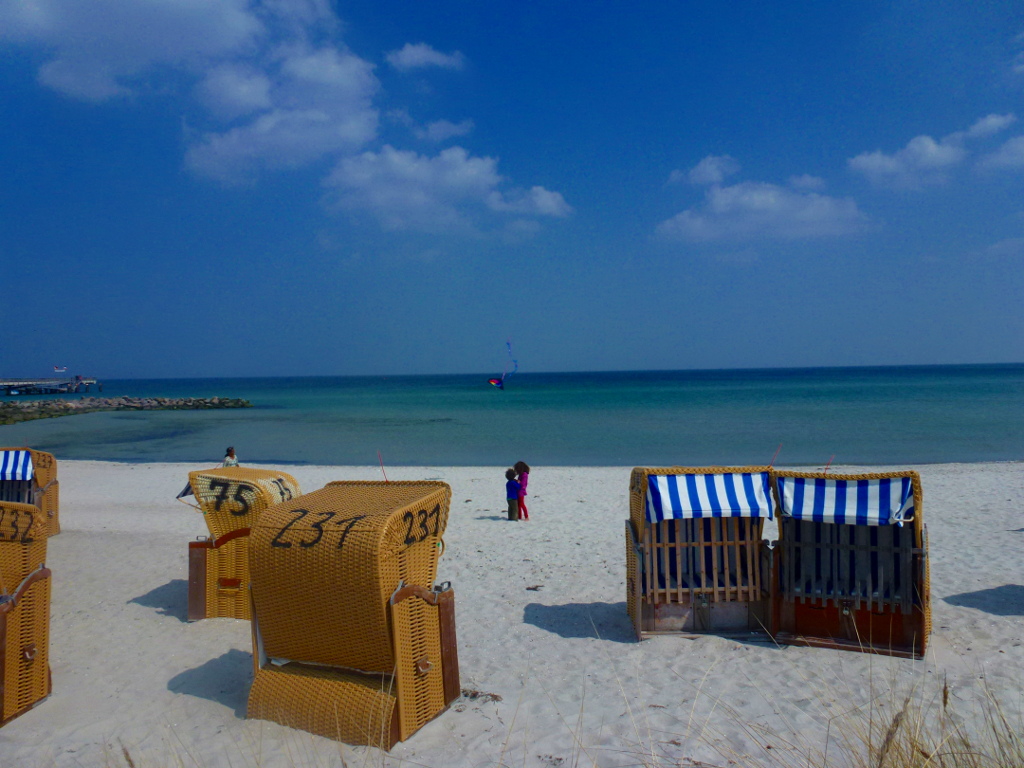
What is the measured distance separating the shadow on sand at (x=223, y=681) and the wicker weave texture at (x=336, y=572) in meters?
0.85

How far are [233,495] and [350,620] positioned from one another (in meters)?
3.50

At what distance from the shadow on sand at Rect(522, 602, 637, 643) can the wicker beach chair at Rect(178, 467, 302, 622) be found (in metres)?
3.21

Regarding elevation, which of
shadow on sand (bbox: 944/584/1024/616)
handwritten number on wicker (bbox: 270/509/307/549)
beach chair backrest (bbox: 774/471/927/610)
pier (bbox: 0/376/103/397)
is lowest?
shadow on sand (bbox: 944/584/1024/616)

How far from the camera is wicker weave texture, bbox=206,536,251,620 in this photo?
7656mm

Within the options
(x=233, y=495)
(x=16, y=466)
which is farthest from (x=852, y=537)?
(x=16, y=466)

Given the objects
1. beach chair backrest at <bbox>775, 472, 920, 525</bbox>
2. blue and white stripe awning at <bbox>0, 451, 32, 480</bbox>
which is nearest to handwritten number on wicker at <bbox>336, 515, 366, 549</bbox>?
beach chair backrest at <bbox>775, 472, 920, 525</bbox>

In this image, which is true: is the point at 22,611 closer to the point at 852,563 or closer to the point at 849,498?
the point at 849,498

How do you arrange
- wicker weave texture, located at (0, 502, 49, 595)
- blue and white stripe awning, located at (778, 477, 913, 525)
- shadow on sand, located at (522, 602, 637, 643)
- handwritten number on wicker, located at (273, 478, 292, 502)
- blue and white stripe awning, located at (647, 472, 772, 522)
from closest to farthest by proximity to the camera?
wicker weave texture, located at (0, 502, 49, 595) < blue and white stripe awning, located at (778, 477, 913, 525) < blue and white stripe awning, located at (647, 472, 772, 522) < shadow on sand, located at (522, 602, 637, 643) < handwritten number on wicker, located at (273, 478, 292, 502)

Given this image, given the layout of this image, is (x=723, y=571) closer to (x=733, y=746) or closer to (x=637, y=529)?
(x=637, y=529)

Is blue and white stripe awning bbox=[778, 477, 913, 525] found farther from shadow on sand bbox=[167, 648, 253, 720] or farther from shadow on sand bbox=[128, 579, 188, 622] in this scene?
shadow on sand bbox=[128, 579, 188, 622]

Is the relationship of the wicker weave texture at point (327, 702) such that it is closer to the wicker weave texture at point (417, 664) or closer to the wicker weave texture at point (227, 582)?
the wicker weave texture at point (417, 664)

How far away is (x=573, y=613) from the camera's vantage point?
7.82 meters

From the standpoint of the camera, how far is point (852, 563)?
21.1 ft

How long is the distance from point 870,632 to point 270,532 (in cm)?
544
